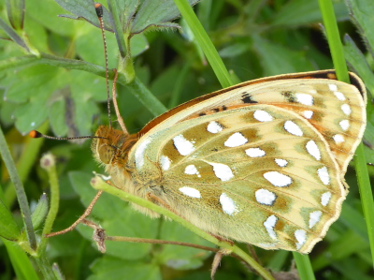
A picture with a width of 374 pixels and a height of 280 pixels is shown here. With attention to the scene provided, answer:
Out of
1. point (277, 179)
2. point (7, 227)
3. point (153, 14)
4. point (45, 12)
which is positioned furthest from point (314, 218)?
point (45, 12)

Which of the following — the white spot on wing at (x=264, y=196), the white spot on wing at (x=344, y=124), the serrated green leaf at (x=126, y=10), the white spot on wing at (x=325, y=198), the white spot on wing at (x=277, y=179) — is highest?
the serrated green leaf at (x=126, y=10)

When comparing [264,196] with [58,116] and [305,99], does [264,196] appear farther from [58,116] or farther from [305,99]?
[58,116]

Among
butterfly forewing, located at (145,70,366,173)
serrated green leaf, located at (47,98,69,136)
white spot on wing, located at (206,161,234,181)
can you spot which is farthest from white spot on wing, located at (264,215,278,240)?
serrated green leaf, located at (47,98,69,136)

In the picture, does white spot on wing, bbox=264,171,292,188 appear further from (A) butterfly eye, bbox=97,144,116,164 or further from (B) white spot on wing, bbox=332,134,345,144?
(A) butterfly eye, bbox=97,144,116,164

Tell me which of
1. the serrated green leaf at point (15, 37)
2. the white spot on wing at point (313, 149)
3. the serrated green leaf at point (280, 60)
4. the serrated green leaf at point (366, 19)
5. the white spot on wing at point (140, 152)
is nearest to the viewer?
the serrated green leaf at point (15, 37)

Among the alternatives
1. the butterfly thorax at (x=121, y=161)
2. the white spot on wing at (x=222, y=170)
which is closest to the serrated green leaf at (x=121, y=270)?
the butterfly thorax at (x=121, y=161)

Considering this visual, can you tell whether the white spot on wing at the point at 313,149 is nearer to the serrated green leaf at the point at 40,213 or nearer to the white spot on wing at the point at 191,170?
the white spot on wing at the point at 191,170
